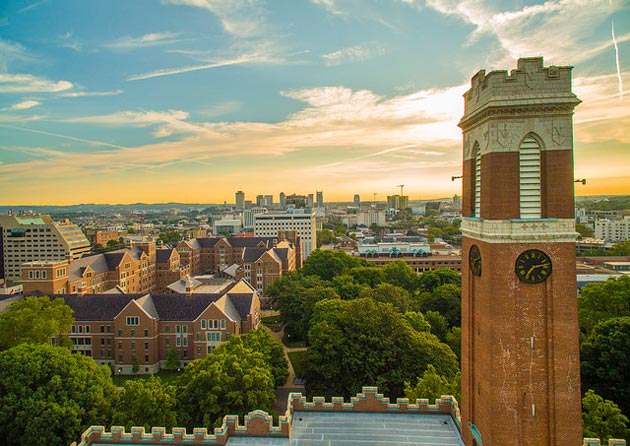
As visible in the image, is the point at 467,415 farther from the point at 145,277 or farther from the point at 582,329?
the point at 145,277

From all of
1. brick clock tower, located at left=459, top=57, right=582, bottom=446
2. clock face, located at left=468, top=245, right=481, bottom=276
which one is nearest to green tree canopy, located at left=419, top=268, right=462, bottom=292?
clock face, located at left=468, top=245, right=481, bottom=276

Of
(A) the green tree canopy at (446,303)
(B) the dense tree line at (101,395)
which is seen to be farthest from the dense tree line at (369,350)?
(A) the green tree canopy at (446,303)

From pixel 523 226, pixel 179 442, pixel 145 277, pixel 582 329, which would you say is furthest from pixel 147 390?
pixel 145 277

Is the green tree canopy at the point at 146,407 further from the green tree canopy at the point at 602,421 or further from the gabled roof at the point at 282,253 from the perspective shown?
the gabled roof at the point at 282,253

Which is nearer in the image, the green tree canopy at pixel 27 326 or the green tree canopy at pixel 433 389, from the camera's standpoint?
the green tree canopy at pixel 433 389

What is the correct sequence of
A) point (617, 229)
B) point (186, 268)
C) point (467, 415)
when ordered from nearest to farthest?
point (467, 415)
point (186, 268)
point (617, 229)

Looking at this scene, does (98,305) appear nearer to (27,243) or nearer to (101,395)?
(101,395)
